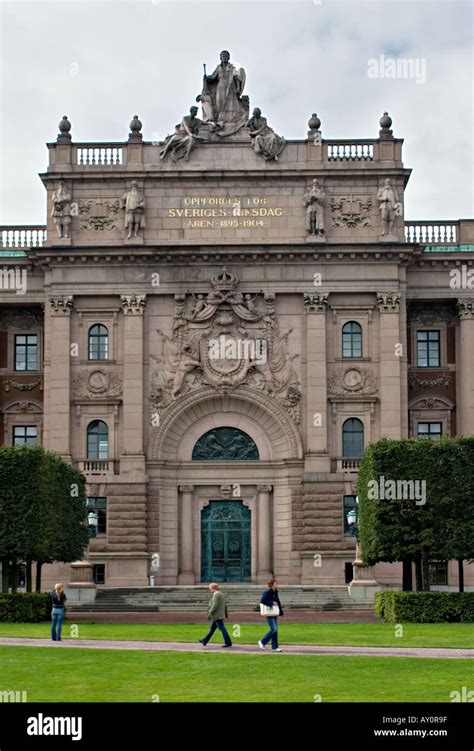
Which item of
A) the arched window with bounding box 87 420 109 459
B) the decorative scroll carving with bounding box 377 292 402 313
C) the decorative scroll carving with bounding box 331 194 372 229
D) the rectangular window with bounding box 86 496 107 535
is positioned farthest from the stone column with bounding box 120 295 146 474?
the decorative scroll carving with bounding box 377 292 402 313

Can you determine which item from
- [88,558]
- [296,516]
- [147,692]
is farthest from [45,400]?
[147,692]

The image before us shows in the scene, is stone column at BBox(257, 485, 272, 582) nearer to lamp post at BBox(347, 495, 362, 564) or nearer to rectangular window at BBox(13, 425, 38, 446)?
lamp post at BBox(347, 495, 362, 564)

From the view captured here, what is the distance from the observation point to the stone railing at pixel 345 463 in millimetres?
77438

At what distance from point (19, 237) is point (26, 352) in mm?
6388

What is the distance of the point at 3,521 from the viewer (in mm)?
60125

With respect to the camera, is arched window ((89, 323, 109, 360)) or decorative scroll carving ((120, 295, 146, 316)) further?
arched window ((89, 323, 109, 360))

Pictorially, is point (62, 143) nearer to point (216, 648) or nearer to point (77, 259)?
point (77, 259)

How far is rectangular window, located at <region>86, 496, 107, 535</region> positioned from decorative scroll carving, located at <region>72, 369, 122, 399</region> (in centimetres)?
545

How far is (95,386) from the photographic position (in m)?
78.4

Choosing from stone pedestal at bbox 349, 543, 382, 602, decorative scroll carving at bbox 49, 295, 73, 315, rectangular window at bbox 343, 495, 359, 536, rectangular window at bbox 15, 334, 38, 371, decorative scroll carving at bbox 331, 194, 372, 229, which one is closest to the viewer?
stone pedestal at bbox 349, 543, 382, 602

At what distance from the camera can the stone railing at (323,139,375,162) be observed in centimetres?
7994

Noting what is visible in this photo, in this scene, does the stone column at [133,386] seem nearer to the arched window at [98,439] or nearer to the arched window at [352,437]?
the arched window at [98,439]

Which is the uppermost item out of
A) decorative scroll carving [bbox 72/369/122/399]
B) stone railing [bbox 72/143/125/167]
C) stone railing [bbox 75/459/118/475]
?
stone railing [bbox 72/143/125/167]
